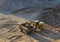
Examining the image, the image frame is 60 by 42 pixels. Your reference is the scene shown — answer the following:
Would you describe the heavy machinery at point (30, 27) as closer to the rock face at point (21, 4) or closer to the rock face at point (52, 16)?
the rock face at point (52, 16)

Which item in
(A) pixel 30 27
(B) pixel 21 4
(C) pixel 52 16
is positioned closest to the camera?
(A) pixel 30 27

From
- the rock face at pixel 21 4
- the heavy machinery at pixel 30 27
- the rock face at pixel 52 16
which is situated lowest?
the heavy machinery at pixel 30 27

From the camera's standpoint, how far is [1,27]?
946 centimetres

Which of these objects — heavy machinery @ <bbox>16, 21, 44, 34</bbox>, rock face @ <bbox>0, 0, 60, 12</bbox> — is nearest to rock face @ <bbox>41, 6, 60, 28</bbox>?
heavy machinery @ <bbox>16, 21, 44, 34</bbox>

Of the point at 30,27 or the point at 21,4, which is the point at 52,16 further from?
the point at 21,4

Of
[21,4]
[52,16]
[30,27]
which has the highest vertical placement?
[21,4]

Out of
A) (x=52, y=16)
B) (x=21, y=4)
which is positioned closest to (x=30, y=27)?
(x=52, y=16)

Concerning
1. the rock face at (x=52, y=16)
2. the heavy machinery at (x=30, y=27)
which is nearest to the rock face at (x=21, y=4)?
the rock face at (x=52, y=16)

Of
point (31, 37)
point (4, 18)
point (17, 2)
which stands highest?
point (17, 2)

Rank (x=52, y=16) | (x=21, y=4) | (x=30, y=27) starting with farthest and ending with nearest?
(x=21, y=4) → (x=52, y=16) → (x=30, y=27)

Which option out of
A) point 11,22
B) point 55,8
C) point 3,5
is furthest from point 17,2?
point 11,22

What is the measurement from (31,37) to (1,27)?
6.08ft

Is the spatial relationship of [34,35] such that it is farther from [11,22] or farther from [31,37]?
[11,22]

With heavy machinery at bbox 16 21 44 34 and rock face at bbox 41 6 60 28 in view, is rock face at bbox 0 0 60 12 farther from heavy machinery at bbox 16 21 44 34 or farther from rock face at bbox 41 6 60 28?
heavy machinery at bbox 16 21 44 34
